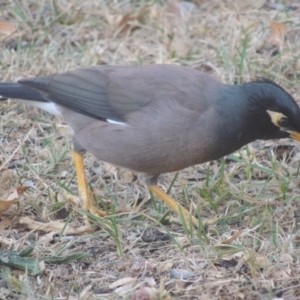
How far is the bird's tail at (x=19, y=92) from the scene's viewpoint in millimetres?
5816

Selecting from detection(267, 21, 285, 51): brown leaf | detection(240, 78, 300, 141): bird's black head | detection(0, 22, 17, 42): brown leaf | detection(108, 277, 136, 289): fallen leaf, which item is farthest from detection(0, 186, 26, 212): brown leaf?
detection(267, 21, 285, 51): brown leaf

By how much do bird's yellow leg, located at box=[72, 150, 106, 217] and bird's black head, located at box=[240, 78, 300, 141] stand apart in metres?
1.09

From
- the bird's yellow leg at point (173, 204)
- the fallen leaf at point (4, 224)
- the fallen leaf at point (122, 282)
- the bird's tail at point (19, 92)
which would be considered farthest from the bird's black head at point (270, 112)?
the fallen leaf at point (4, 224)

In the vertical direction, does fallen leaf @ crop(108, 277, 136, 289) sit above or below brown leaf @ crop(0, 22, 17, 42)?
below

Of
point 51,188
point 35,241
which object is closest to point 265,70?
point 51,188

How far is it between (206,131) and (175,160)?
0.26 m

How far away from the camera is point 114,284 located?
4570 mm

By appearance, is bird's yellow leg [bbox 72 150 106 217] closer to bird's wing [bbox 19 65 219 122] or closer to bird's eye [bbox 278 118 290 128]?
bird's wing [bbox 19 65 219 122]

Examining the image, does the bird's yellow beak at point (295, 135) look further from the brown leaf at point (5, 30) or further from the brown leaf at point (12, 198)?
the brown leaf at point (5, 30)

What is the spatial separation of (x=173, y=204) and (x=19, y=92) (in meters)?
1.37

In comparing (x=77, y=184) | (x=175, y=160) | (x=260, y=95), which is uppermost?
(x=260, y=95)

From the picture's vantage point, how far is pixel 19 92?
5852mm

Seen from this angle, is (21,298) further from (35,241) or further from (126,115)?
(126,115)

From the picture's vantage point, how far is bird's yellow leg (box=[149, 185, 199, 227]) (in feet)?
17.0
